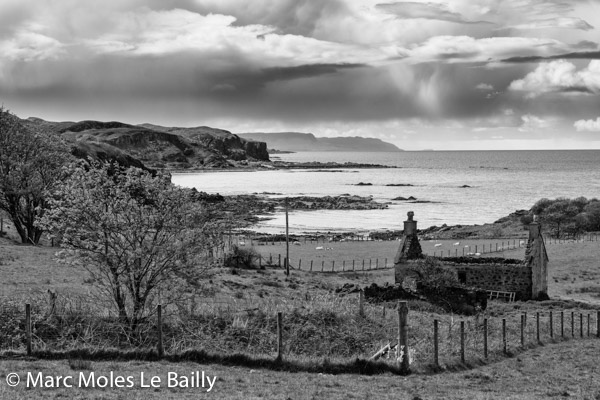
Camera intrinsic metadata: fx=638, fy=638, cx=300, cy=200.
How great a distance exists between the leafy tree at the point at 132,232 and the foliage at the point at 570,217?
7427 cm

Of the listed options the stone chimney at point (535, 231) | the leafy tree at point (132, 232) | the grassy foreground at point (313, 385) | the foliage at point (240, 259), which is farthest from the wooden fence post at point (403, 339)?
the foliage at point (240, 259)

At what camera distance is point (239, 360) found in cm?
1747

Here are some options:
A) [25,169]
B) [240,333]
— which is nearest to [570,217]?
[25,169]

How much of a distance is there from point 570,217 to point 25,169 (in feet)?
257

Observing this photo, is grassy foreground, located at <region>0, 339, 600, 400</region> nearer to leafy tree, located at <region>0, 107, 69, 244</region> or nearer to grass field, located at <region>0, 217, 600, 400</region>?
grass field, located at <region>0, 217, 600, 400</region>

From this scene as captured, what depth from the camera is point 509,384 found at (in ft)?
57.7

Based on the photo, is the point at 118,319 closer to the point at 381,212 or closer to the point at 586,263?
the point at 586,263

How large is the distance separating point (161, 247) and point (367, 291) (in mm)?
18516

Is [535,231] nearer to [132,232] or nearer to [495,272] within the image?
[495,272]

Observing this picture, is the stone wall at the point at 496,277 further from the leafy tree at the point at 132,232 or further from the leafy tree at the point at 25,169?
the leafy tree at the point at 25,169

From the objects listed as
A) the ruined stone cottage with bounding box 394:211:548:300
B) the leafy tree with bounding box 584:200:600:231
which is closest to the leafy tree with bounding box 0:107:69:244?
the ruined stone cottage with bounding box 394:211:548:300

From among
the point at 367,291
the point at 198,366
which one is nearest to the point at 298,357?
the point at 198,366

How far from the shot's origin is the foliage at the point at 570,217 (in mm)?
89250

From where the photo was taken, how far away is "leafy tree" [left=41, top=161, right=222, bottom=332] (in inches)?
758
